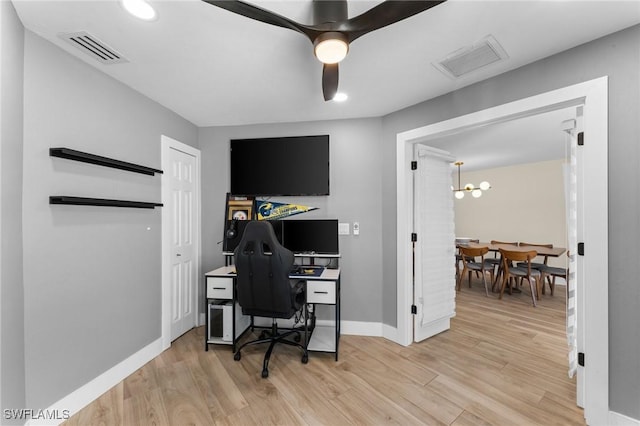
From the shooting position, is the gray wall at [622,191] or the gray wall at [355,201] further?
the gray wall at [355,201]

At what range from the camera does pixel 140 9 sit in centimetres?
138

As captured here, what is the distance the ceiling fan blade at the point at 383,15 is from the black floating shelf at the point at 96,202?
1.97 meters

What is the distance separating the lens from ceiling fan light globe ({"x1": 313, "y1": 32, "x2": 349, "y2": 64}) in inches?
50.1

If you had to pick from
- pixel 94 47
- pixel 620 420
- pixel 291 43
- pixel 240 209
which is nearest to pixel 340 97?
pixel 291 43

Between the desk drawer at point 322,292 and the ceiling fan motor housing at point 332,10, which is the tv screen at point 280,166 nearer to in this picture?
the desk drawer at point 322,292

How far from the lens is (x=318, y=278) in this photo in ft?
8.03

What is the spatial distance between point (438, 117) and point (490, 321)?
2708 millimetres

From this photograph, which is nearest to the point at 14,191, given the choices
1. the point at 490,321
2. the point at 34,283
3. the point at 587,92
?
the point at 34,283

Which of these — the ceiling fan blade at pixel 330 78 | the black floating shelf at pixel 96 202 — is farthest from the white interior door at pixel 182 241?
the ceiling fan blade at pixel 330 78

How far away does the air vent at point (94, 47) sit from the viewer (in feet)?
5.29

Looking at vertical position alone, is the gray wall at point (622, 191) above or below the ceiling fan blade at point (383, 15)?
below

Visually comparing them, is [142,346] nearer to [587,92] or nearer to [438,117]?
[438,117]

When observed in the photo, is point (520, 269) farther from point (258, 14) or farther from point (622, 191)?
point (258, 14)

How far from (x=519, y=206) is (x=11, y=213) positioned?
25.1ft
